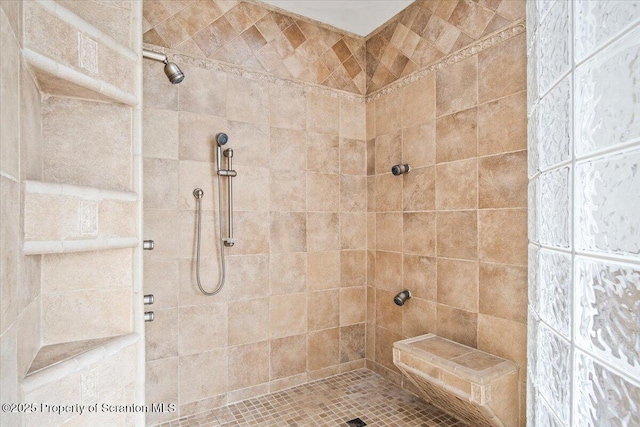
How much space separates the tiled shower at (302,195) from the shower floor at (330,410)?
0.37 feet

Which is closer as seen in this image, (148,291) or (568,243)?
(568,243)

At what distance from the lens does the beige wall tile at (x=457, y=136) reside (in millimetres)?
2047

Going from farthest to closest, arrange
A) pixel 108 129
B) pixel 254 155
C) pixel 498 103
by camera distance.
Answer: pixel 254 155, pixel 498 103, pixel 108 129

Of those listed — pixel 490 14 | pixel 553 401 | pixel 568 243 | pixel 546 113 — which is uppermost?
pixel 490 14

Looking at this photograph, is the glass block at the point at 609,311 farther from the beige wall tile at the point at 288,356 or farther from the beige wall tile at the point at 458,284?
the beige wall tile at the point at 288,356

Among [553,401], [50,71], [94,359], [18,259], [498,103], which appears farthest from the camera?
[498,103]

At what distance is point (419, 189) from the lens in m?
2.37

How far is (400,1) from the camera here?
7.88ft

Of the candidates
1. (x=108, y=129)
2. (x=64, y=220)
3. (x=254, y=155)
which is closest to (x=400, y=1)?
(x=254, y=155)

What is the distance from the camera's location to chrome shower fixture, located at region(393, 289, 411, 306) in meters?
2.35

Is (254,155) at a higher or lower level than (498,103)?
lower

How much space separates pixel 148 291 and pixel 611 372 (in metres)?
2.14

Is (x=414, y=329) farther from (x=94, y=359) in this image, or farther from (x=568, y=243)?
(x=568, y=243)

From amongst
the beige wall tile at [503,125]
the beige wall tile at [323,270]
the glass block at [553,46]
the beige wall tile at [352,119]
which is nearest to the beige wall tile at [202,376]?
the beige wall tile at [323,270]
